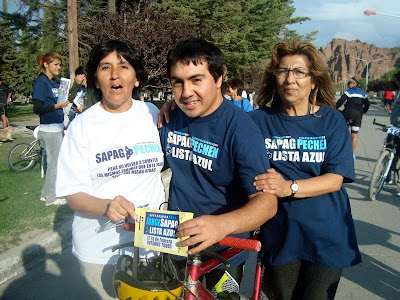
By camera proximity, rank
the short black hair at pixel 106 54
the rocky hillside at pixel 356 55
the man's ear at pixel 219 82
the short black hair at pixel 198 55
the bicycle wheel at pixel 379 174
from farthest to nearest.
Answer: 1. the rocky hillside at pixel 356 55
2. the bicycle wheel at pixel 379 174
3. the short black hair at pixel 106 54
4. the man's ear at pixel 219 82
5. the short black hair at pixel 198 55

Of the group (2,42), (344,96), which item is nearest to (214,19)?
(344,96)

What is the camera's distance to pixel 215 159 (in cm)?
185

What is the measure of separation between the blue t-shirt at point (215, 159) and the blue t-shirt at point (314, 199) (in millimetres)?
384

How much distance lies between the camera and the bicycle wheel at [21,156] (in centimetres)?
812

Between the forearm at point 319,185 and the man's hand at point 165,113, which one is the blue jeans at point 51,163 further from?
the forearm at point 319,185

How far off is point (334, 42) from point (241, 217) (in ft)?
620

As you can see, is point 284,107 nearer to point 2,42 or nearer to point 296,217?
point 296,217

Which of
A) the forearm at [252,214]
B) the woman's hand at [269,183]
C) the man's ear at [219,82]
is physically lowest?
the forearm at [252,214]

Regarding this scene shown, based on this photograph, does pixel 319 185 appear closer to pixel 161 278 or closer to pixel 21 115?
pixel 161 278

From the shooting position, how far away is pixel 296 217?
216 cm

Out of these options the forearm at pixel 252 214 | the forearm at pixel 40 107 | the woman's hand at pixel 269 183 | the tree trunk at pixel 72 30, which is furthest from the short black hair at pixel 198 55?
the tree trunk at pixel 72 30

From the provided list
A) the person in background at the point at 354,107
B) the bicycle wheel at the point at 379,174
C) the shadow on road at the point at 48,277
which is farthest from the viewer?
the person in background at the point at 354,107

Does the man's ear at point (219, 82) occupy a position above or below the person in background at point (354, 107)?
above

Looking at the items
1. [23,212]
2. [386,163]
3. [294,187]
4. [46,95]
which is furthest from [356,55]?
[294,187]
